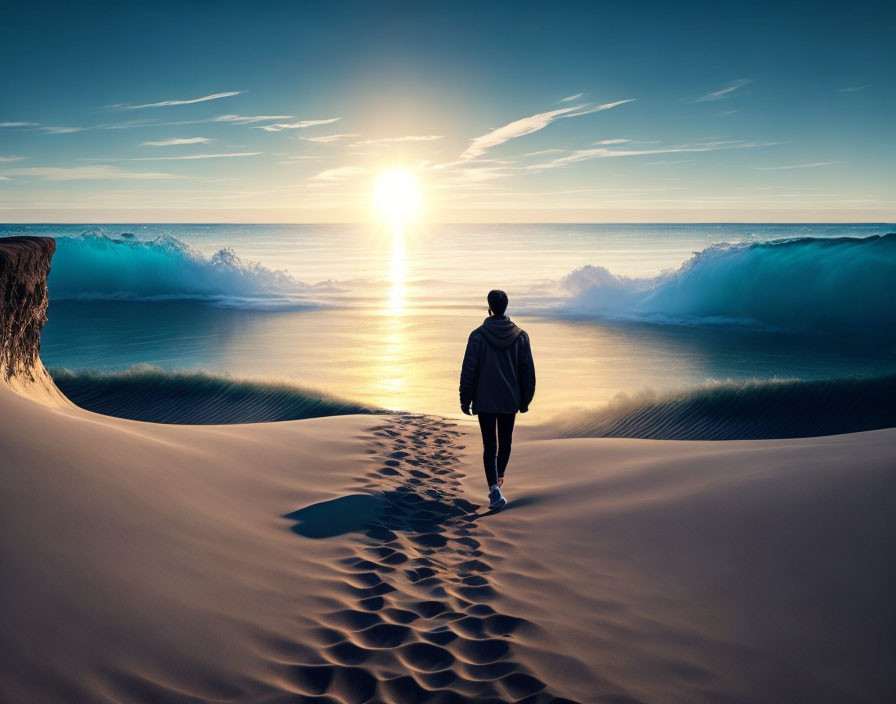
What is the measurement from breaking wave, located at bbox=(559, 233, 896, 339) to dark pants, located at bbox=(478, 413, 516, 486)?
18.0 m

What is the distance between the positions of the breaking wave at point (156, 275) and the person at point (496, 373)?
24.4 metres

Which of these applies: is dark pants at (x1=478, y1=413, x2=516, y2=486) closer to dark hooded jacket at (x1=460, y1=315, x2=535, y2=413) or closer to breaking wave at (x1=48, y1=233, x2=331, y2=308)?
dark hooded jacket at (x1=460, y1=315, x2=535, y2=413)

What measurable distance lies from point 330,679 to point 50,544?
1605 millimetres

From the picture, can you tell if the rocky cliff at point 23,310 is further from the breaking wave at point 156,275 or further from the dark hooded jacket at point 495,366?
the breaking wave at point 156,275

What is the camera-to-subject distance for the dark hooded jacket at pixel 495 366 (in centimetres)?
552

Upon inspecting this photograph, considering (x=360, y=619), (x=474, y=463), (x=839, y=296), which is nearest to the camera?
(x=360, y=619)

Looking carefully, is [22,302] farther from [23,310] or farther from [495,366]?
[495,366]

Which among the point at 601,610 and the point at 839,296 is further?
the point at 839,296

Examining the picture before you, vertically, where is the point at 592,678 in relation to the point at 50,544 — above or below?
below

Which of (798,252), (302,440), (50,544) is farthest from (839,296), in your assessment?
(50,544)

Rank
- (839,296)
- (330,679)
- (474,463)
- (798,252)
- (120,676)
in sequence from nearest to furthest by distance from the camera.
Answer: (120,676), (330,679), (474,463), (839,296), (798,252)

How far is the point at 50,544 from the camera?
3.32m

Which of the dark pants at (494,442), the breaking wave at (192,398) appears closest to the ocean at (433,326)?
the breaking wave at (192,398)

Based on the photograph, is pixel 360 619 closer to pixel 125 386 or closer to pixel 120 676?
pixel 120 676
